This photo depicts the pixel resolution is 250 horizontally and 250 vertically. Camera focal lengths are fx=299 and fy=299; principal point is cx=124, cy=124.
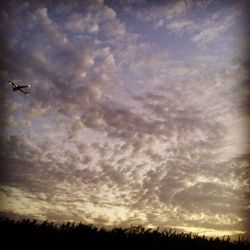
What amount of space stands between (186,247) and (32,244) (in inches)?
259

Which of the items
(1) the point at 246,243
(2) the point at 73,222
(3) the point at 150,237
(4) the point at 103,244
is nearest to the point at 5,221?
(2) the point at 73,222

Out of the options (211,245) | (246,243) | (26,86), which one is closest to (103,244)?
(211,245)

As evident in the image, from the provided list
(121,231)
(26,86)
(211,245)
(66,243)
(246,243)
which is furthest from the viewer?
(26,86)

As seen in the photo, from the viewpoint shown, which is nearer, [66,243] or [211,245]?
[66,243]

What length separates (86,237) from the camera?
1167 cm

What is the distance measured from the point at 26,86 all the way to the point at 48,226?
43.5 metres

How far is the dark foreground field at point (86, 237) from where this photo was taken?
10.9 meters

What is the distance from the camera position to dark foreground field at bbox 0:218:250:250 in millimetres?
10930

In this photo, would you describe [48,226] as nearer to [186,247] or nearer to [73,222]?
[73,222]

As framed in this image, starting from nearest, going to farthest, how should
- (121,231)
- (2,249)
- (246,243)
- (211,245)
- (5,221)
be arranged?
(2,249) < (5,221) < (121,231) < (211,245) < (246,243)

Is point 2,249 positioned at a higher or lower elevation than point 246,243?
lower

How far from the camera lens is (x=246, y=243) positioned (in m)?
15.4

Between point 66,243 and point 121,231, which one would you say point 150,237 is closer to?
point 121,231

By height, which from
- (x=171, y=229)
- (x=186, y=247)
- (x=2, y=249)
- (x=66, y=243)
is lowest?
(x=2, y=249)
